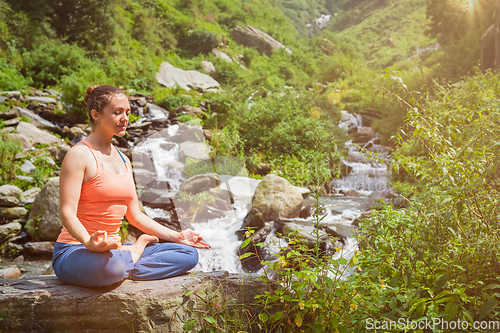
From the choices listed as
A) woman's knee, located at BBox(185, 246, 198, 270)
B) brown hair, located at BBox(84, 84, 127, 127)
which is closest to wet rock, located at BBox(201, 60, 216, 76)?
brown hair, located at BBox(84, 84, 127, 127)

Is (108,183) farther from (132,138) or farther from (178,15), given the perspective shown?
(178,15)

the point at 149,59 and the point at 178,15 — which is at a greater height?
the point at 178,15

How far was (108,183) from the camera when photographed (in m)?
2.00

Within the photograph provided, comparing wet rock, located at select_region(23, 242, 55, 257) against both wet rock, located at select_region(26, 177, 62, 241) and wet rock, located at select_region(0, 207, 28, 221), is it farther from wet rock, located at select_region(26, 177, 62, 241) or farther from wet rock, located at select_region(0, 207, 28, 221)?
wet rock, located at select_region(0, 207, 28, 221)

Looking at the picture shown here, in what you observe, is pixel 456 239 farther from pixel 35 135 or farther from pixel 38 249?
pixel 35 135

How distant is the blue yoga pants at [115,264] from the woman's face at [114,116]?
81 cm

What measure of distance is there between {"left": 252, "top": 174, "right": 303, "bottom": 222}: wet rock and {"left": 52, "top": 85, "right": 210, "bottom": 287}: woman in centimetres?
433

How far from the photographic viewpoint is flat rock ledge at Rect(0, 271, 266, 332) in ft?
6.24

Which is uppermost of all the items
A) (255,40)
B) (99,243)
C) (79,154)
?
(255,40)

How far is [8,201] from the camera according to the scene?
5.89m

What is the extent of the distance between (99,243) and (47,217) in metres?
4.76

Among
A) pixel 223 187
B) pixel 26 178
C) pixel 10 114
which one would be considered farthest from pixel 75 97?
pixel 223 187

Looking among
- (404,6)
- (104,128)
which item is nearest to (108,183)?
(104,128)

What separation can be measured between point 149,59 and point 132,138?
929 cm
